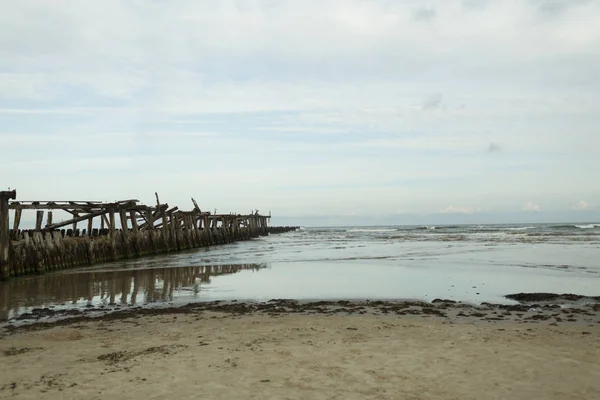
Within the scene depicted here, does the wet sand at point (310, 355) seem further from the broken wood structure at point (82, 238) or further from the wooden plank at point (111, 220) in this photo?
the wooden plank at point (111, 220)

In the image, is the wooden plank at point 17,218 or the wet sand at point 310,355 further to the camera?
the wooden plank at point 17,218

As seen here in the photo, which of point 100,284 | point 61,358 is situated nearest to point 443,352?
point 61,358

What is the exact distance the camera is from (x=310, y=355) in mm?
7230

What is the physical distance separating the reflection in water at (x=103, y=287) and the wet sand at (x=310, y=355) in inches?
117

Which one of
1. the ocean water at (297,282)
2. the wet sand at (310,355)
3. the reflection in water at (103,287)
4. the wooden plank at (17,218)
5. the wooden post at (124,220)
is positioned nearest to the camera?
the wet sand at (310,355)

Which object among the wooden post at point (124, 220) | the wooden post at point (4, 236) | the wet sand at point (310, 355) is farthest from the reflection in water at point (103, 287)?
the wooden post at point (124, 220)

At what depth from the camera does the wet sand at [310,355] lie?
5.81m

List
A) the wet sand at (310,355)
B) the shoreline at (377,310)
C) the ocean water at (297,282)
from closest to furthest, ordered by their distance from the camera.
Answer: the wet sand at (310,355), the shoreline at (377,310), the ocean water at (297,282)

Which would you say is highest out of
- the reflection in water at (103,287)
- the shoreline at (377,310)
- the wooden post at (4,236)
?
the wooden post at (4,236)

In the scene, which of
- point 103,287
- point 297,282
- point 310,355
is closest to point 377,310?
point 310,355

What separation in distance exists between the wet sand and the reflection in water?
2.97 m

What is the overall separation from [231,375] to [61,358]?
106 inches

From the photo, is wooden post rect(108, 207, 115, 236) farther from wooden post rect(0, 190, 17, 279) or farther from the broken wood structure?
wooden post rect(0, 190, 17, 279)

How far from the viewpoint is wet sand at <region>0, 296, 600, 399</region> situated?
5.81 metres
